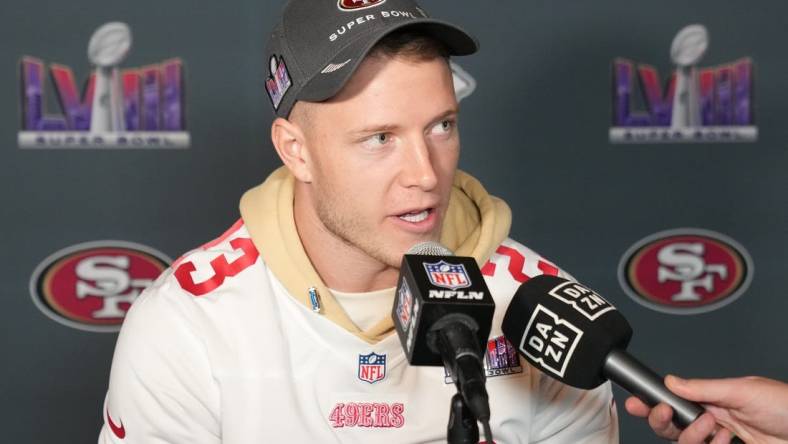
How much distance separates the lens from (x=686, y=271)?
242 cm

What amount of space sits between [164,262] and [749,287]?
1.29m

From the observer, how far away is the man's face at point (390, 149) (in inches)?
55.0

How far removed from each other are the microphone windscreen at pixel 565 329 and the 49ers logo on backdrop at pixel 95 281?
3.66 feet

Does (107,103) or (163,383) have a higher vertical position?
(107,103)

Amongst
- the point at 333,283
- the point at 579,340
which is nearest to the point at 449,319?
the point at 579,340

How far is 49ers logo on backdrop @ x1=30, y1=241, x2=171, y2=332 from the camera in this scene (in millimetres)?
2197

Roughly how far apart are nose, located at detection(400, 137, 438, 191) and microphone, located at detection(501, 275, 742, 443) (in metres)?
0.20

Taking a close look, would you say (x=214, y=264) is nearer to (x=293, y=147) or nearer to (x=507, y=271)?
(x=293, y=147)

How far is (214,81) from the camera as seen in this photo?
2189mm

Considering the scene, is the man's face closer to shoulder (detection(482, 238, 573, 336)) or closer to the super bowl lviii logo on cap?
the super bowl lviii logo on cap

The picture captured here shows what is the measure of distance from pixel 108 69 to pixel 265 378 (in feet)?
3.02

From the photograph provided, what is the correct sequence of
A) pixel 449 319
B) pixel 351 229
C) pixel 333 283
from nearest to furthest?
1. pixel 449 319
2. pixel 351 229
3. pixel 333 283

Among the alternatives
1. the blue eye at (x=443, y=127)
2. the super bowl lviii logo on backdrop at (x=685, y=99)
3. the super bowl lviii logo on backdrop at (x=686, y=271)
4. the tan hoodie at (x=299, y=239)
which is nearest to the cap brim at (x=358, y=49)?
the blue eye at (x=443, y=127)

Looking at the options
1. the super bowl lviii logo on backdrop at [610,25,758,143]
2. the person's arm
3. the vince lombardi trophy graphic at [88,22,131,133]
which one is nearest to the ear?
the person's arm
